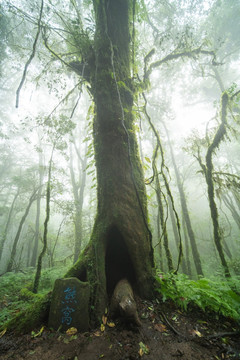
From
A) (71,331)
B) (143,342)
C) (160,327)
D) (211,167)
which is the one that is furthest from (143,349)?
(211,167)

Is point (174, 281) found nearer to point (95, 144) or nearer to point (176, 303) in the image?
point (176, 303)

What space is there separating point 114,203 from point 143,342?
179cm

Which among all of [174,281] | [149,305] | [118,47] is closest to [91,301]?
[149,305]

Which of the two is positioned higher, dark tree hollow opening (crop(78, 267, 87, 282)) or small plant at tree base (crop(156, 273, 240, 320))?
dark tree hollow opening (crop(78, 267, 87, 282))

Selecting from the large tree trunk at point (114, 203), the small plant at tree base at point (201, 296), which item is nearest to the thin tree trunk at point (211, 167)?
the small plant at tree base at point (201, 296)

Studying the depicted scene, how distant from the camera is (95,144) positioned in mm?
3383

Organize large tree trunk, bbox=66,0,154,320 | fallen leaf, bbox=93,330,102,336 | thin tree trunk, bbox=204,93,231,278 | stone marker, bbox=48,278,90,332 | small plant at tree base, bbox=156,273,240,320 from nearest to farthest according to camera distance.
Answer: fallen leaf, bbox=93,330,102,336, stone marker, bbox=48,278,90,332, small plant at tree base, bbox=156,273,240,320, large tree trunk, bbox=66,0,154,320, thin tree trunk, bbox=204,93,231,278

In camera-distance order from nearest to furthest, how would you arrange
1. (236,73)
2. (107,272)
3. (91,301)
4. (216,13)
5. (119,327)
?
(119,327) < (91,301) < (107,272) < (216,13) < (236,73)

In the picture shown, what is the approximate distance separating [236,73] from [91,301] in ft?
80.0

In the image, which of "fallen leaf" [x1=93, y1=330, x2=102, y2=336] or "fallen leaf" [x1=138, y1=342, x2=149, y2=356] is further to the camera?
"fallen leaf" [x1=93, y1=330, x2=102, y2=336]

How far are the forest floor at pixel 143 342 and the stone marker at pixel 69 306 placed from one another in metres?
0.10

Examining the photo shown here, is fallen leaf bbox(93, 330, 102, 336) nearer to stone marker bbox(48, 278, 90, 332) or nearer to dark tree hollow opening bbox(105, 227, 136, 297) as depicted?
stone marker bbox(48, 278, 90, 332)

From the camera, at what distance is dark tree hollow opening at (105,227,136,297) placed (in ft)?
8.85

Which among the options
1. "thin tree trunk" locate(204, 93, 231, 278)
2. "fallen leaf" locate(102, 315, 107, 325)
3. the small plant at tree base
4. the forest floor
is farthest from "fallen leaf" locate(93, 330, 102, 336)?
"thin tree trunk" locate(204, 93, 231, 278)
